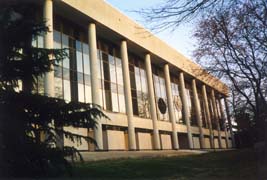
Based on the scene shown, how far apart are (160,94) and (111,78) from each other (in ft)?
42.5

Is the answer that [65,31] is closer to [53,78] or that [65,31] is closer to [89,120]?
[53,78]

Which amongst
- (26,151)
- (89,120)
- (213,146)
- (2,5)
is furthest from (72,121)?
(213,146)

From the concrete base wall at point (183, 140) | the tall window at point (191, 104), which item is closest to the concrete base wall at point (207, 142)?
the tall window at point (191, 104)

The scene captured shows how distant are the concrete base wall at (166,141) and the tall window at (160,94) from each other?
7.52ft

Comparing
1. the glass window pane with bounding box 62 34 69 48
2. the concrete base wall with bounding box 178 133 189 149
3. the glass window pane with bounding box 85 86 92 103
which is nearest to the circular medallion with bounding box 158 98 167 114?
the concrete base wall with bounding box 178 133 189 149

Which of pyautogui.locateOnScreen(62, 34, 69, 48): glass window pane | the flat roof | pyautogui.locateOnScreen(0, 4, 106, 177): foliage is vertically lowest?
pyautogui.locateOnScreen(0, 4, 106, 177): foliage

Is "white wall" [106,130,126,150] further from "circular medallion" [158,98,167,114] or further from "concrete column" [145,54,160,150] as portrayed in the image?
"circular medallion" [158,98,167,114]

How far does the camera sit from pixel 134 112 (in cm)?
4125

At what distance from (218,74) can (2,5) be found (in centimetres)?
1523

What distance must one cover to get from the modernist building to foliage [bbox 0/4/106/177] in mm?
11499

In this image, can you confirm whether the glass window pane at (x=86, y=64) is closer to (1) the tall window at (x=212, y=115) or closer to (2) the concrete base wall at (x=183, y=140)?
(2) the concrete base wall at (x=183, y=140)

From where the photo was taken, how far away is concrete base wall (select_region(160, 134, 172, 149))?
155 ft

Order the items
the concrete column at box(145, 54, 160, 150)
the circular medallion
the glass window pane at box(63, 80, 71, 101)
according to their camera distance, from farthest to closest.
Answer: the circular medallion, the concrete column at box(145, 54, 160, 150), the glass window pane at box(63, 80, 71, 101)

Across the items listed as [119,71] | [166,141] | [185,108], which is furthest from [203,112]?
[119,71]
